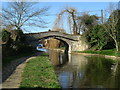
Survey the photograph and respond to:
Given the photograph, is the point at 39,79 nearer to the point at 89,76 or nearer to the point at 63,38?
the point at 89,76

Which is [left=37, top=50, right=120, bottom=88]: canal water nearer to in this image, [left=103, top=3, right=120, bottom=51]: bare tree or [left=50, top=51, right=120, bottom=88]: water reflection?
[left=50, top=51, right=120, bottom=88]: water reflection

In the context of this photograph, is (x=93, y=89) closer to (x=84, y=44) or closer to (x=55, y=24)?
(x=84, y=44)

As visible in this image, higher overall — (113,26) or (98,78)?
(113,26)

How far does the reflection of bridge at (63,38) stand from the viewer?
41.9 meters

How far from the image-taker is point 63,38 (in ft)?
151

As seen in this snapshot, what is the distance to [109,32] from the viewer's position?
3653cm

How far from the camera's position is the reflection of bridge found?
41.9 meters

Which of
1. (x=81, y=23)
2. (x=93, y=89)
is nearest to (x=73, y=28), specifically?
(x=81, y=23)

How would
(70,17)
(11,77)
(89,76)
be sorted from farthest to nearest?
(70,17)
(89,76)
(11,77)

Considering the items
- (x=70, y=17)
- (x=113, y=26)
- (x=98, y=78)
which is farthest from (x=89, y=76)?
(x=70, y=17)

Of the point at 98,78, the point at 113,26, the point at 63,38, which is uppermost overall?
the point at 113,26

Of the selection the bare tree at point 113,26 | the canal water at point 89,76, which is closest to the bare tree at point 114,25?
the bare tree at point 113,26

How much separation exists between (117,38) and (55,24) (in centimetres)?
2095

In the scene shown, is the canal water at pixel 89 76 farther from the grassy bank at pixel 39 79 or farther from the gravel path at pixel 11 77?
the gravel path at pixel 11 77
